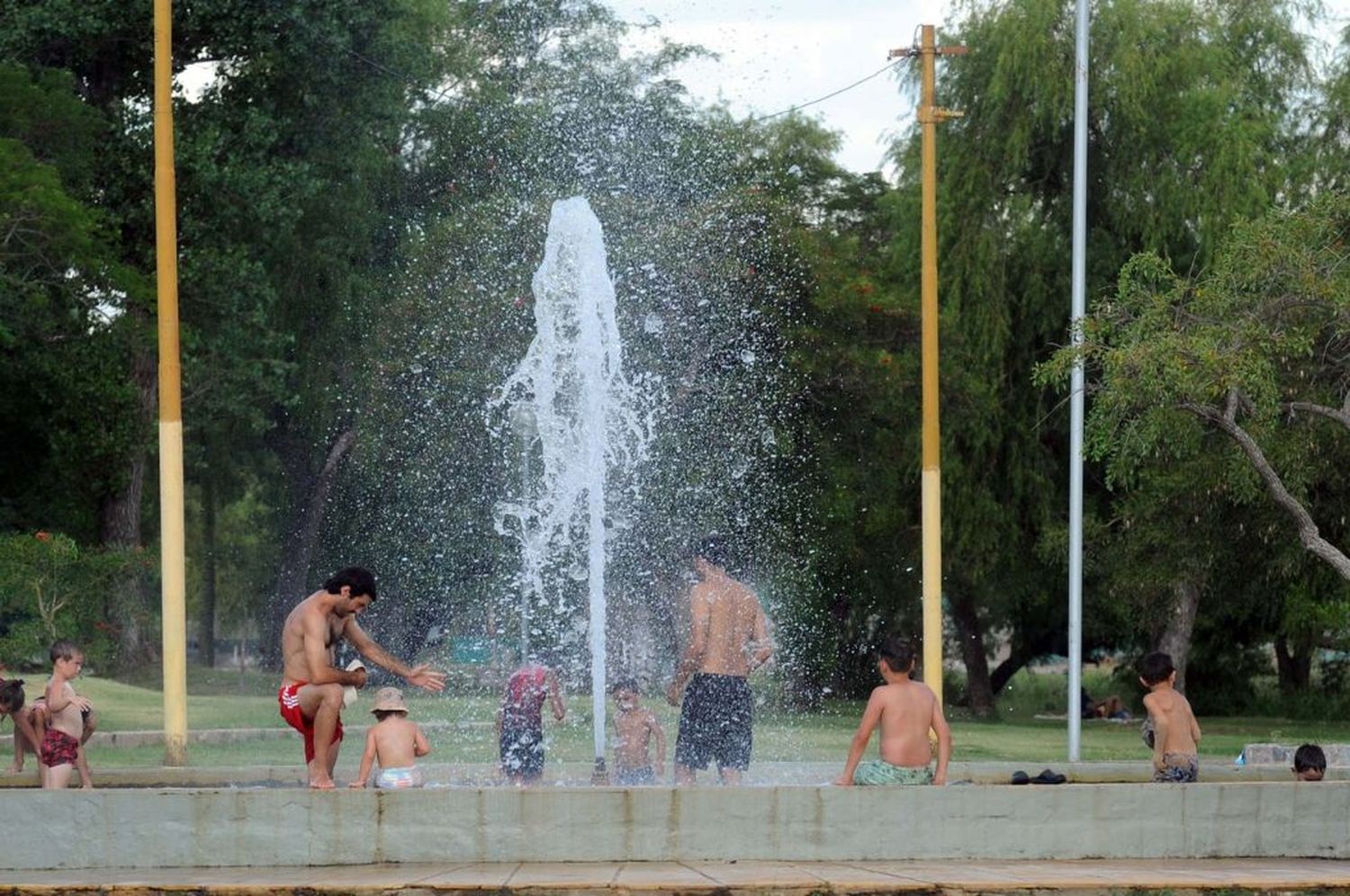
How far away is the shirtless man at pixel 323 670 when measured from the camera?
11.5 meters

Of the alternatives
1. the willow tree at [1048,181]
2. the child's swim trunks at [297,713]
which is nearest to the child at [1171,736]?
the child's swim trunks at [297,713]

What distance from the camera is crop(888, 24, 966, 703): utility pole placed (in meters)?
18.3

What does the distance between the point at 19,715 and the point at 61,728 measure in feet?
3.13

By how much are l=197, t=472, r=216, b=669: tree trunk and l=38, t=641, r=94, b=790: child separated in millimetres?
35667

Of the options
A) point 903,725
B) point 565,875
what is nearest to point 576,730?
point 903,725

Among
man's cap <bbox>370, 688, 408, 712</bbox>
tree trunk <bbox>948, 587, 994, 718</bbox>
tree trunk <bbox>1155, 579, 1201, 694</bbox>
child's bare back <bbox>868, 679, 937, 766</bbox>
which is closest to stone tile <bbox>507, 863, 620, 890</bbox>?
man's cap <bbox>370, 688, 408, 712</bbox>

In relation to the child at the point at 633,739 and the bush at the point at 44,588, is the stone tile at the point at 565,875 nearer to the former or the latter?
the child at the point at 633,739

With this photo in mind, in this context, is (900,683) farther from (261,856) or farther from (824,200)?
(824,200)

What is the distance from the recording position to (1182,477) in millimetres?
28266

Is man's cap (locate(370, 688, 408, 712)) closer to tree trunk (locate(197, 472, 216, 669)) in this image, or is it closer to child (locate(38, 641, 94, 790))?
child (locate(38, 641, 94, 790))

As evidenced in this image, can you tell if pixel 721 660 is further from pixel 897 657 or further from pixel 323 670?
pixel 323 670

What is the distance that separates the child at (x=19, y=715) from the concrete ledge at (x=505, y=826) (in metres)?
2.59

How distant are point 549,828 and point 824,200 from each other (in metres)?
34.4

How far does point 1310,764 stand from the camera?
42.8 feet
